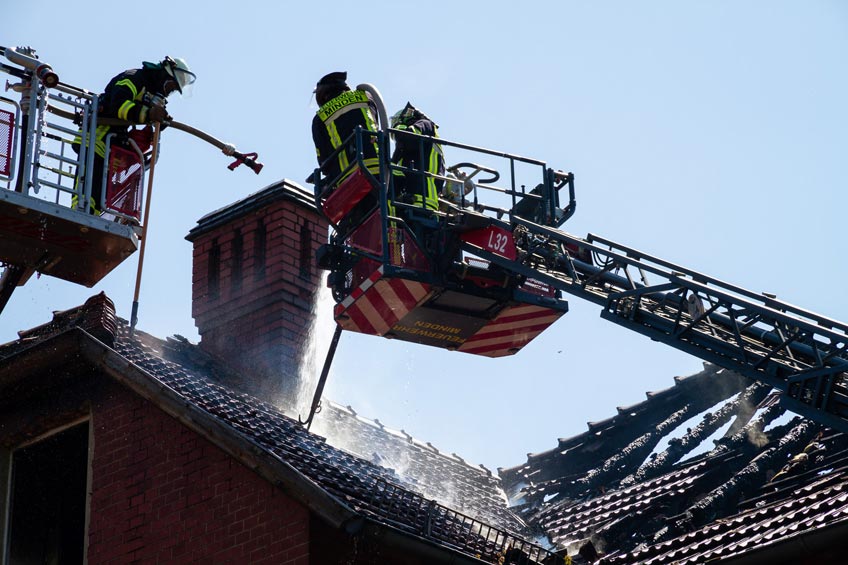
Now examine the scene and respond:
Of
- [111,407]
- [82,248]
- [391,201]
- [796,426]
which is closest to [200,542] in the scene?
[111,407]

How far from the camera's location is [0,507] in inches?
514

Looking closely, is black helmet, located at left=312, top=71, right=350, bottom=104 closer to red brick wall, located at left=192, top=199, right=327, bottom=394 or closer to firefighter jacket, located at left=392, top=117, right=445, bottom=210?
firefighter jacket, located at left=392, top=117, right=445, bottom=210

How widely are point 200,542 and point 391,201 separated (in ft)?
13.4

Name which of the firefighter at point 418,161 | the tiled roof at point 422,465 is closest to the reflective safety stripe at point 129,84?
the firefighter at point 418,161

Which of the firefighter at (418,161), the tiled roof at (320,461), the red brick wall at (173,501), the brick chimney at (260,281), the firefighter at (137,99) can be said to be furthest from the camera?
the brick chimney at (260,281)

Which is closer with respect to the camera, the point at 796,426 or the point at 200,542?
the point at 200,542

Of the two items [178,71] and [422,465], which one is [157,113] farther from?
[422,465]

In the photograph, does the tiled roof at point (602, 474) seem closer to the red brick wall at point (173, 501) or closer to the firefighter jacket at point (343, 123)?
the red brick wall at point (173, 501)

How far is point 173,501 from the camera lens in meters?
12.0

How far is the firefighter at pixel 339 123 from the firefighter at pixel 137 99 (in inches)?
55.8

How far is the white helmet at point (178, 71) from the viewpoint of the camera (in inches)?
570

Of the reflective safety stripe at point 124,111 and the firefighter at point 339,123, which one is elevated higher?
the firefighter at point 339,123

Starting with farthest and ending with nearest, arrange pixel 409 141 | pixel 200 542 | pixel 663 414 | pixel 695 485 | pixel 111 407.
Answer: pixel 663 414 → pixel 409 141 → pixel 695 485 → pixel 111 407 → pixel 200 542

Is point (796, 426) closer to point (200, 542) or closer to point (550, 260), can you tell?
point (550, 260)
